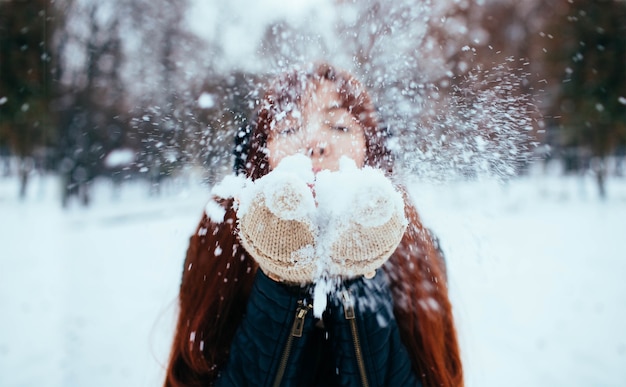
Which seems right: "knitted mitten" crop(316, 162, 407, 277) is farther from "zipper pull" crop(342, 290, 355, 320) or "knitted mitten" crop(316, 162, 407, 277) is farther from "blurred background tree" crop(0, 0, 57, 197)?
"blurred background tree" crop(0, 0, 57, 197)

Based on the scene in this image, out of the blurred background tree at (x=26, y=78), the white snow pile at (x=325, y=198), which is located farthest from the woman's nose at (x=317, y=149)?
the blurred background tree at (x=26, y=78)

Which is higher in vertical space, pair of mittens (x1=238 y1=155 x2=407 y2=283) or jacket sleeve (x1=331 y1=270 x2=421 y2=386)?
pair of mittens (x1=238 y1=155 x2=407 y2=283)

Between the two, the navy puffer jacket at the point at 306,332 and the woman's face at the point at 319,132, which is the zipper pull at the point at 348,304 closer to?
the navy puffer jacket at the point at 306,332

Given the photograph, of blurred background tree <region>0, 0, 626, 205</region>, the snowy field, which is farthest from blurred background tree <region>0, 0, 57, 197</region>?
blurred background tree <region>0, 0, 626, 205</region>

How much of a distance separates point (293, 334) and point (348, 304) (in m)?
0.16

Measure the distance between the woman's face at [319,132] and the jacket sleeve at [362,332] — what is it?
1.05 ft

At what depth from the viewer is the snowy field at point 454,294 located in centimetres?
151

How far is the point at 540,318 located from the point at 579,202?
7765mm

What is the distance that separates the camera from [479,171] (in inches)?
50.6

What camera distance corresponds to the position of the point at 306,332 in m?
0.95

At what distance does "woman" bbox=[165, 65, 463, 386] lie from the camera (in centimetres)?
86

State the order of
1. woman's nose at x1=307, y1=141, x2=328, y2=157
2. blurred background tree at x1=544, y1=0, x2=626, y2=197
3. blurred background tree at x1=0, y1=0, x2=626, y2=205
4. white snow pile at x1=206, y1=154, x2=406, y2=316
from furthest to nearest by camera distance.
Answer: blurred background tree at x1=544, y1=0, x2=626, y2=197 < blurred background tree at x1=0, y1=0, x2=626, y2=205 < woman's nose at x1=307, y1=141, x2=328, y2=157 < white snow pile at x1=206, y1=154, x2=406, y2=316

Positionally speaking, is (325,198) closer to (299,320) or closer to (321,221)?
(321,221)

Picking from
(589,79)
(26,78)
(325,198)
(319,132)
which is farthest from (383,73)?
(26,78)
